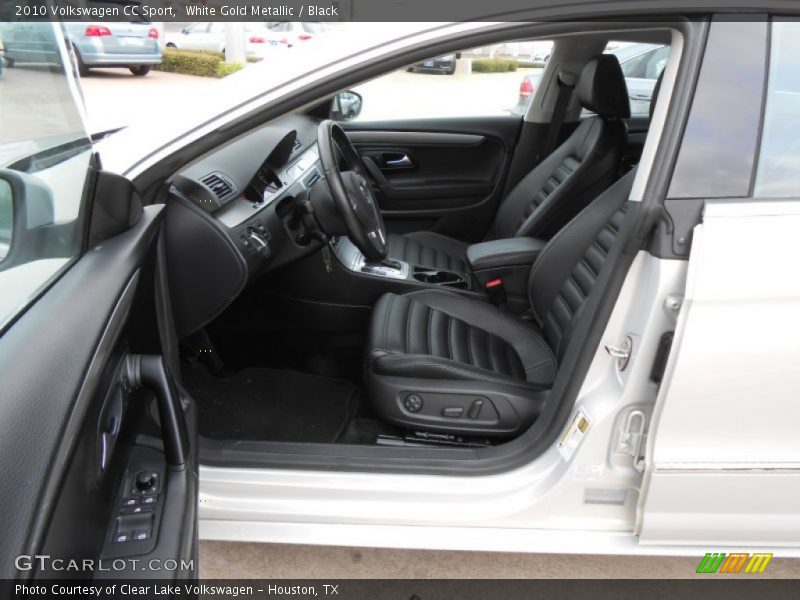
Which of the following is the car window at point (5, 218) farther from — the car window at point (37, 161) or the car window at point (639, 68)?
the car window at point (639, 68)

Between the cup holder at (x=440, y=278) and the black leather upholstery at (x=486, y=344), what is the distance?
0.70 ft

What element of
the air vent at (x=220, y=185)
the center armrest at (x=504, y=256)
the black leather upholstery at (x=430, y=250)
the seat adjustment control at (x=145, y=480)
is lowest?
the black leather upholstery at (x=430, y=250)

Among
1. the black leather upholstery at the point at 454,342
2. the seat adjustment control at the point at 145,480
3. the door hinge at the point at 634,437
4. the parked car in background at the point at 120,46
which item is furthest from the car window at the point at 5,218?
the parked car in background at the point at 120,46

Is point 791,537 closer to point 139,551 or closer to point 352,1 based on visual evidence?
point 139,551

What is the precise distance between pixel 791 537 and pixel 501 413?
0.72m

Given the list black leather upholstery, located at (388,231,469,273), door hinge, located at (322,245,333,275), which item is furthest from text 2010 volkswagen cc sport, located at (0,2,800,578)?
black leather upholstery, located at (388,231,469,273)

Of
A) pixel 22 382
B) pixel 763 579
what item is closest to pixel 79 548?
pixel 22 382

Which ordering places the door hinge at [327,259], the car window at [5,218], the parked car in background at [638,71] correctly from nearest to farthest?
the car window at [5,218], the door hinge at [327,259], the parked car in background at [638,71]

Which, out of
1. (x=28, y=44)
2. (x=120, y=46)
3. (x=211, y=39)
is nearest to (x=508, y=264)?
(x=28, y=44)

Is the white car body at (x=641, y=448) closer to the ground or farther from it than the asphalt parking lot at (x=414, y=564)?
farther from it

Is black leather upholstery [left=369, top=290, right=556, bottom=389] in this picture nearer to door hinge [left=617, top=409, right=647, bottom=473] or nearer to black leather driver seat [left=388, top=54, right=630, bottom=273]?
door hinge [left=617, top=409, right=647, bottom=473]

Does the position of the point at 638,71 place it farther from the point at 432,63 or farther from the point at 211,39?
the point at 211,39

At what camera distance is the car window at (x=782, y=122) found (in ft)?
4.02

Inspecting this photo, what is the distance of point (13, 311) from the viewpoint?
919 mm
